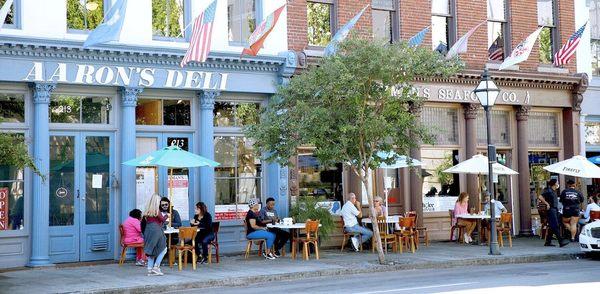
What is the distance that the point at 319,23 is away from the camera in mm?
22281

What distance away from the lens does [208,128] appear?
20.1m

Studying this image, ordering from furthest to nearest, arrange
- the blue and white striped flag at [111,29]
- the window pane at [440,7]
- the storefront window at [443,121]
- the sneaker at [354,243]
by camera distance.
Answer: the window pane at [440,7] < the storefront window at [443,121] < the sneaker at [354,243] < the blue and white striped flag at [111,29]

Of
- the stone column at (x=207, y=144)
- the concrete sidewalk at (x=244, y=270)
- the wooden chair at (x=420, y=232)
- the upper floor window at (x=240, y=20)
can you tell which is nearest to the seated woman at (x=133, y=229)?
the concrete sidewalk at (x=244, y=270)

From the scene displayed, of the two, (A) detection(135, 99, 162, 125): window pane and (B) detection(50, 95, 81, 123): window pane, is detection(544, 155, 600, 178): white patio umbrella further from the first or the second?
(B) detection(50, 95, 81, 123): window pane

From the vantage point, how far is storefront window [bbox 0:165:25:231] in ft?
57.5

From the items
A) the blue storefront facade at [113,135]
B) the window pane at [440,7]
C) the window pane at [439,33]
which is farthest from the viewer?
the window pane at [440,7]

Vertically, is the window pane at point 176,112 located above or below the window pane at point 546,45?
below

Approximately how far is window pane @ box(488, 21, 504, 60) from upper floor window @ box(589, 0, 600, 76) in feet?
12.5

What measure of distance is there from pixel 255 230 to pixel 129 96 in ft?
14.0

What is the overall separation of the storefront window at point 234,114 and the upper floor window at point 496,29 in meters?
8.43

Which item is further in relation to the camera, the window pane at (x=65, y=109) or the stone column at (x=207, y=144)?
the stone column at (x=207, y=144)

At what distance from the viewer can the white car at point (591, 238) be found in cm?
1930

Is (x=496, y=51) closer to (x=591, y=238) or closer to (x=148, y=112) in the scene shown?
(x=591, y=238)

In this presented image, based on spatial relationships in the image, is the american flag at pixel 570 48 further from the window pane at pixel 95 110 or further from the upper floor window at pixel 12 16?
the upper floor window at pixel 12 16
